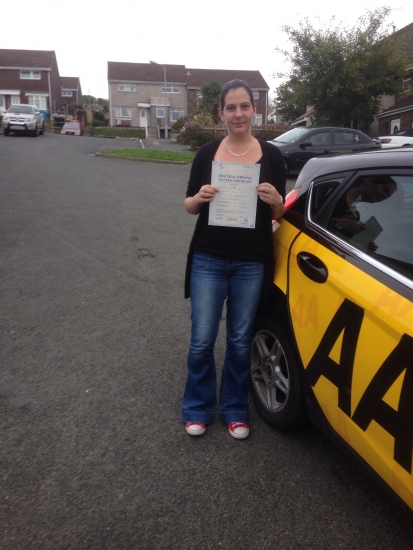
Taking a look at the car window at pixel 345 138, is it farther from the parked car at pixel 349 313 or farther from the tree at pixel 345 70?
the parked car at pixel 349 313

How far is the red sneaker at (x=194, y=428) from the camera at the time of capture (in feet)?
10.6

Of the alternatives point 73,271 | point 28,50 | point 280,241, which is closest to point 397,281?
point 280,241

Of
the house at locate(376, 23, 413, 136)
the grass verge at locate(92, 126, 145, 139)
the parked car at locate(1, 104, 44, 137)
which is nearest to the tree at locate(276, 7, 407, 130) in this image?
the house at locate(376, 23, 413, 136)

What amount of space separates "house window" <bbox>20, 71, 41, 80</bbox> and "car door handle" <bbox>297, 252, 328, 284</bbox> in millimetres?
56412

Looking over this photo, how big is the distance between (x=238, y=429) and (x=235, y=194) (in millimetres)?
1390

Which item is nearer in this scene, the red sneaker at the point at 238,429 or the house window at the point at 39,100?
the red sneaker at the point at 238,429

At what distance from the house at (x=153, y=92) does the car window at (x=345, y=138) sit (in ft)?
147

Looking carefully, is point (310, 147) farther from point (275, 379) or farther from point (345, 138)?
point (275, 379)

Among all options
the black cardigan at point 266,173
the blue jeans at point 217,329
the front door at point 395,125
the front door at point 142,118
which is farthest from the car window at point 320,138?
the front door at point 142,118

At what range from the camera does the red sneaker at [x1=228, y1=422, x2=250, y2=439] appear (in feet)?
10.5

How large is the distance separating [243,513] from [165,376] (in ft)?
4.97

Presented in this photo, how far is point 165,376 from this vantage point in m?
3.98

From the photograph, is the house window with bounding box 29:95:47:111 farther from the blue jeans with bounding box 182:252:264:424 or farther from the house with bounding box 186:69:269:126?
the blue jeans with bounding box 182:252:264:424

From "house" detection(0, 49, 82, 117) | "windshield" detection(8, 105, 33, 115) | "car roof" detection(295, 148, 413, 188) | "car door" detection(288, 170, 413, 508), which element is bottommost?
"car door" detection(288, 170, 413, 508)
